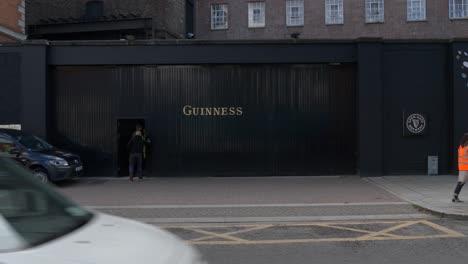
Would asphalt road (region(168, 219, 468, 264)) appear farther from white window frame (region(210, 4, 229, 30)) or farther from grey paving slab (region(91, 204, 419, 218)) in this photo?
white window frame (region(210, 4, 229, 30))

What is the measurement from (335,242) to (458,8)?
118 feet

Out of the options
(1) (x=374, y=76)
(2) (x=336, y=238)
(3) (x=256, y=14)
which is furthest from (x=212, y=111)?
(3) (x=256, y=14)

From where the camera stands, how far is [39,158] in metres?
13.7

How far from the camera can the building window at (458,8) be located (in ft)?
123

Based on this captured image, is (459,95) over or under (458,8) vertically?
under

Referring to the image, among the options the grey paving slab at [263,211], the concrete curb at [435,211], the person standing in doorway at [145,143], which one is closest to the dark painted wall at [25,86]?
the person standing in doorway at [145,143]

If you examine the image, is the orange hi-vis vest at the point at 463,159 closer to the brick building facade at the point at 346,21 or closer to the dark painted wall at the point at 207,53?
the dark painted wall at the point at 207,53

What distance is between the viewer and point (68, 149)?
16578mm

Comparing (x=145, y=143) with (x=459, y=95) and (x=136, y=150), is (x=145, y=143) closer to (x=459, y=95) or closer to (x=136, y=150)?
(x=136, y=150)

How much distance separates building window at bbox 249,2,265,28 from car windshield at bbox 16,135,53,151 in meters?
28.4

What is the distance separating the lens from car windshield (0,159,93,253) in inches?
111

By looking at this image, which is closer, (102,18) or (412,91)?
(412,91)

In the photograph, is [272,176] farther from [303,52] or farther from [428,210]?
[428,210]

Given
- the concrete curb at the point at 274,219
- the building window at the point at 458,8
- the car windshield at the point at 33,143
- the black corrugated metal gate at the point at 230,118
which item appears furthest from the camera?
the building window at the point at 458,8
